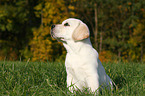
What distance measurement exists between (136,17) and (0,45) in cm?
1065

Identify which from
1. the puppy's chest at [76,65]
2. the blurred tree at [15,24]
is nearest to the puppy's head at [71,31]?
the puppy's chest at [76,65]

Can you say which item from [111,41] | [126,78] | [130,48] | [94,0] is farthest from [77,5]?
[126,78]

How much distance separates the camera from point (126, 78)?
349cm

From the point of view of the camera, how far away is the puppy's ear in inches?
103

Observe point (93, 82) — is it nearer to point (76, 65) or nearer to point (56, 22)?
point (76, 65)

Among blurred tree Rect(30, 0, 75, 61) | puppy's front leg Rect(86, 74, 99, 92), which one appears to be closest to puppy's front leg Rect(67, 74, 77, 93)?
puppy's front leg Rect(86, 74, 99, 92)

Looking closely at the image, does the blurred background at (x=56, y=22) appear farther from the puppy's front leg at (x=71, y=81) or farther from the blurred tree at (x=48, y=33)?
the puppy's front leg at (x=71, y=81)

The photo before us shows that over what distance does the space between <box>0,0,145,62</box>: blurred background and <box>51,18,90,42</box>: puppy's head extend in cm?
760

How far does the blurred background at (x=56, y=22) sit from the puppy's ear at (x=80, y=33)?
787 centimetres

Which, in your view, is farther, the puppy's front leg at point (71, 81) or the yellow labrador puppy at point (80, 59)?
the puppy's front leg at point (71, 81)

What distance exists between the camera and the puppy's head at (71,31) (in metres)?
2.62

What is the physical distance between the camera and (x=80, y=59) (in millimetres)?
2576

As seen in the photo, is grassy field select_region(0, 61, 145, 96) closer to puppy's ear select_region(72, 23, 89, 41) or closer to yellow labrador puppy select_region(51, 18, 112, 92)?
yellow labrador puppy select_region(51, 18, 112, 92)

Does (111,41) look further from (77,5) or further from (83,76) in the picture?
(83,76)
